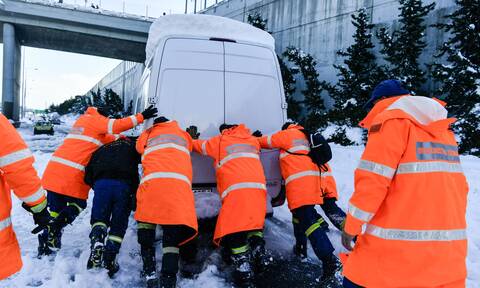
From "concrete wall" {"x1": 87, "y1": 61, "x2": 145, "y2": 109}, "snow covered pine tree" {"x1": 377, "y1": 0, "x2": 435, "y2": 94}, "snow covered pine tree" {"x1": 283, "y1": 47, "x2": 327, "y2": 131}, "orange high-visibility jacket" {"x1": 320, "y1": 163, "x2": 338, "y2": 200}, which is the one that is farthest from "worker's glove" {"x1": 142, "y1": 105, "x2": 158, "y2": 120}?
"concrete wall" {"x1": 87, "y1": 61, "x2": 145, "y2": 109}

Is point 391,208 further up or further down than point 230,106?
further down

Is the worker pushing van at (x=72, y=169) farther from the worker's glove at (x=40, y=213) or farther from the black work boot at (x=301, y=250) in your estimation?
the black work boot at (x=301, y=250)

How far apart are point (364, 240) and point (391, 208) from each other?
271mm

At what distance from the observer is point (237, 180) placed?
13.4ft

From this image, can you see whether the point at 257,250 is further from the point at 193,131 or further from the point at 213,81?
the point at 213,81

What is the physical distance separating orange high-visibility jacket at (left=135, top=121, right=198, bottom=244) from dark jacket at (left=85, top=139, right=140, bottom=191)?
0.35 meters

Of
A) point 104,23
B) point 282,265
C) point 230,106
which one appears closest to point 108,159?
point 230,106

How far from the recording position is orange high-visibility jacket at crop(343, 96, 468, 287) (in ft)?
7.16

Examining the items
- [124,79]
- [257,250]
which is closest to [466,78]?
[257,250]

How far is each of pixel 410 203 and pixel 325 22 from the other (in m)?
18.2

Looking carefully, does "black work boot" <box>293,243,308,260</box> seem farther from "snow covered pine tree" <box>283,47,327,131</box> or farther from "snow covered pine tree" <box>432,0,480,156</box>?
"snow covered pine tree" <box>283,47,327,131</box>

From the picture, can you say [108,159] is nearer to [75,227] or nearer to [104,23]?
[75,227]

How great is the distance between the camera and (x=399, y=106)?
7.71 ft

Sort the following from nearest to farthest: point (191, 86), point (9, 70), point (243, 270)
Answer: point (243, 270), point (191, 86), point (9, 70)
